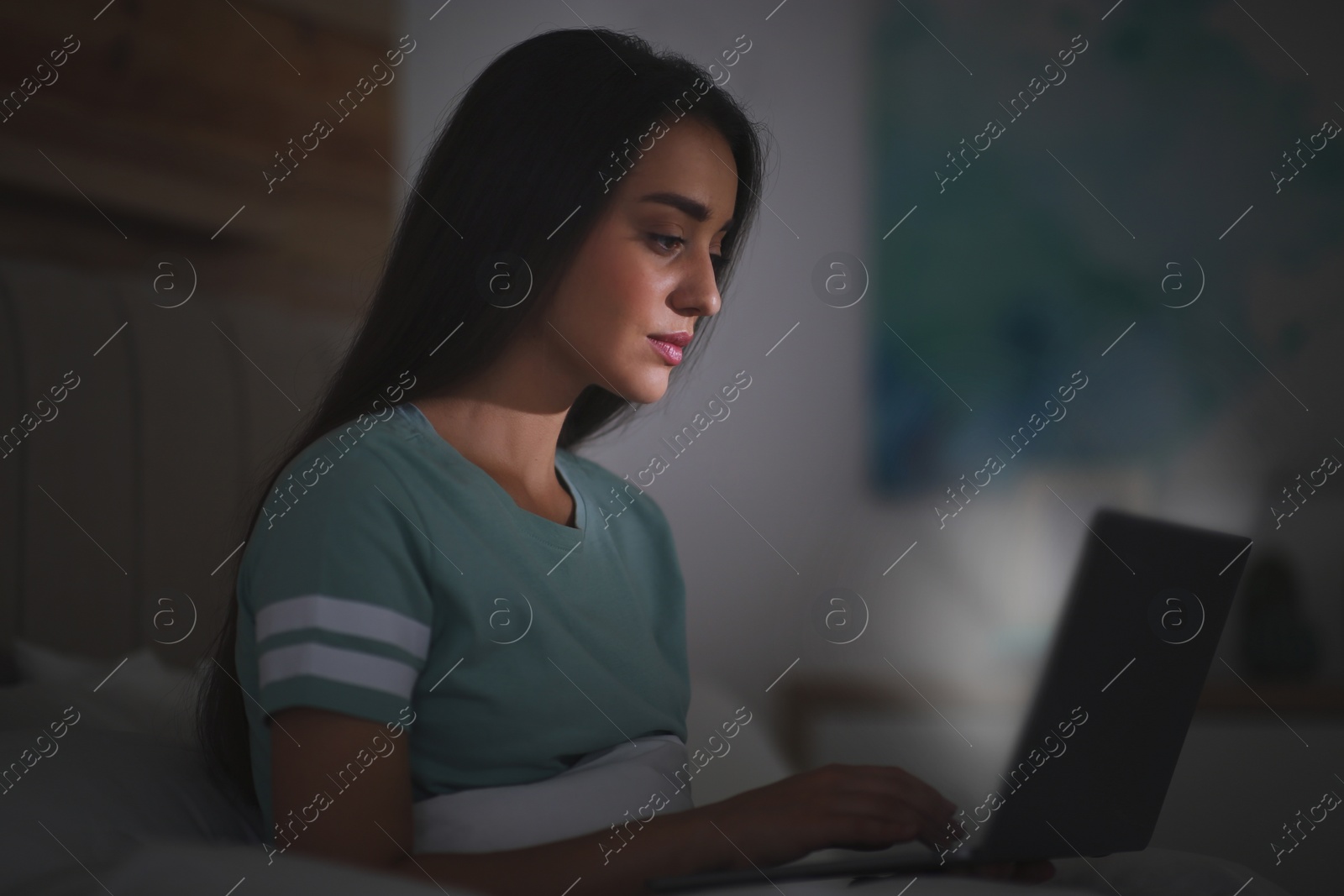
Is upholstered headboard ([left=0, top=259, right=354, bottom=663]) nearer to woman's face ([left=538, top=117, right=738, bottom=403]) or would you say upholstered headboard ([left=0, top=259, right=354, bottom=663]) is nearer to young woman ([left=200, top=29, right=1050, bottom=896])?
young woman ([left=200, top=29, right=1050, bottom=896])

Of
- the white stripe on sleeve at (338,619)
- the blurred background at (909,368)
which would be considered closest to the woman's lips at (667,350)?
the blurred background at (909,368)

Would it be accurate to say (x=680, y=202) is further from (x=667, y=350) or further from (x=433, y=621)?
(x=433, y=621)

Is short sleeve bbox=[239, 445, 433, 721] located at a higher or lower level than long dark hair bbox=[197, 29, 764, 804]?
lower

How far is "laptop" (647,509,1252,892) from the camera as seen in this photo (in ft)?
1.82

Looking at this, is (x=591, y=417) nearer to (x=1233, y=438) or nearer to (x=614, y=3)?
(x=614, y=3)

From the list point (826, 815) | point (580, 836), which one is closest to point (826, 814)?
point (826, 815)

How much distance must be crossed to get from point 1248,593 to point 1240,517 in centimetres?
6

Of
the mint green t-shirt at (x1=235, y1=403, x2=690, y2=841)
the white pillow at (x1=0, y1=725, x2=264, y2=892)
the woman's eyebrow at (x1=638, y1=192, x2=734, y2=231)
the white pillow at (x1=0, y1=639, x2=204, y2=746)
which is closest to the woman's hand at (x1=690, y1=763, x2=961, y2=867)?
the mint green t-shirt at (x1=235, y1=403, x2=690, y2=841)

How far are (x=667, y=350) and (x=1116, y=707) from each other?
38 cm

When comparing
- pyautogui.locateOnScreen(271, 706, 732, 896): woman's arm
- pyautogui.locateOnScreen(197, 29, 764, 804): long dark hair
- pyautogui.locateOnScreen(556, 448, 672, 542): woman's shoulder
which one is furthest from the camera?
pyautogui.locateOnScreen(556, 448, 672, 542): woman's shoulder

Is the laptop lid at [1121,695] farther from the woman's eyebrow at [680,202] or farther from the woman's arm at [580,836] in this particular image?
the woman's eyebrow at [680,202]

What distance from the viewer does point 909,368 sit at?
2.46 ft

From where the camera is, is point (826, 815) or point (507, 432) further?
point (507, 432)

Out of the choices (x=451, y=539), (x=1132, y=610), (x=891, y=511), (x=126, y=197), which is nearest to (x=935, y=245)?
(x=891, y=511)
